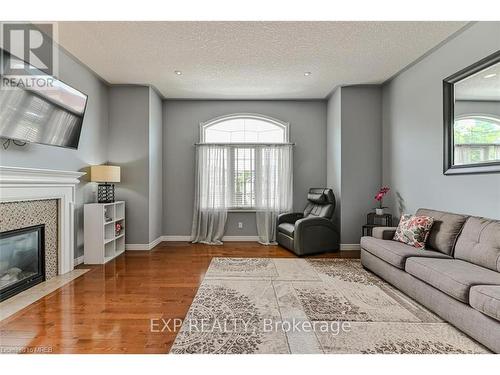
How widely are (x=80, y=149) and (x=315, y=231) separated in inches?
148

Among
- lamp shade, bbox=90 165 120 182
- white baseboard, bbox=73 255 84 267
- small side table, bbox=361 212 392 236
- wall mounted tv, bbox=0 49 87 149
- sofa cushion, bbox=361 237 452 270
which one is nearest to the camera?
wall mounted tv, bbox=0 49 87 149

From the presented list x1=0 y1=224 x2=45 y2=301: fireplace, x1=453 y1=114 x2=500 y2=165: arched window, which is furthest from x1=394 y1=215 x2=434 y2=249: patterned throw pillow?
x1=0 y1=224 x2=45 y2=301: fireplace

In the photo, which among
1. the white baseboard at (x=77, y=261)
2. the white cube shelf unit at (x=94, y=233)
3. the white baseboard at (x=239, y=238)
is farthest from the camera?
the white baseboard at (x=239, y=238)

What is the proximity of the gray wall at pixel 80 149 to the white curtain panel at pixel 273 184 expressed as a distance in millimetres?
2808

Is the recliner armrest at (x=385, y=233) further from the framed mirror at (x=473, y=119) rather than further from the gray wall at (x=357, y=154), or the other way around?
the gray wall at (x=357, y=154)

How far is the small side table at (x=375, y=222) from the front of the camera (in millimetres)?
4273

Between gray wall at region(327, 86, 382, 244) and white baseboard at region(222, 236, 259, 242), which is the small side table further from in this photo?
white baseboard at region(222, 236, 259, 242)

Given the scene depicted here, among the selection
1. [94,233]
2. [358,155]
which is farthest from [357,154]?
[94,233]

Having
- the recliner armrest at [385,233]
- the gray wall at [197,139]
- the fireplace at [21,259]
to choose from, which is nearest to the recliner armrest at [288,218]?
the gray wall at [197,139]

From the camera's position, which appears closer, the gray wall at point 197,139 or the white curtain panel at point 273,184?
the white curtain panel at point 273,184

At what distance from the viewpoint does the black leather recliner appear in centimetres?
439

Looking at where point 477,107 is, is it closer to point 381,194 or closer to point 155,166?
point 381,194

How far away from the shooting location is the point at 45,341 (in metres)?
2.01
